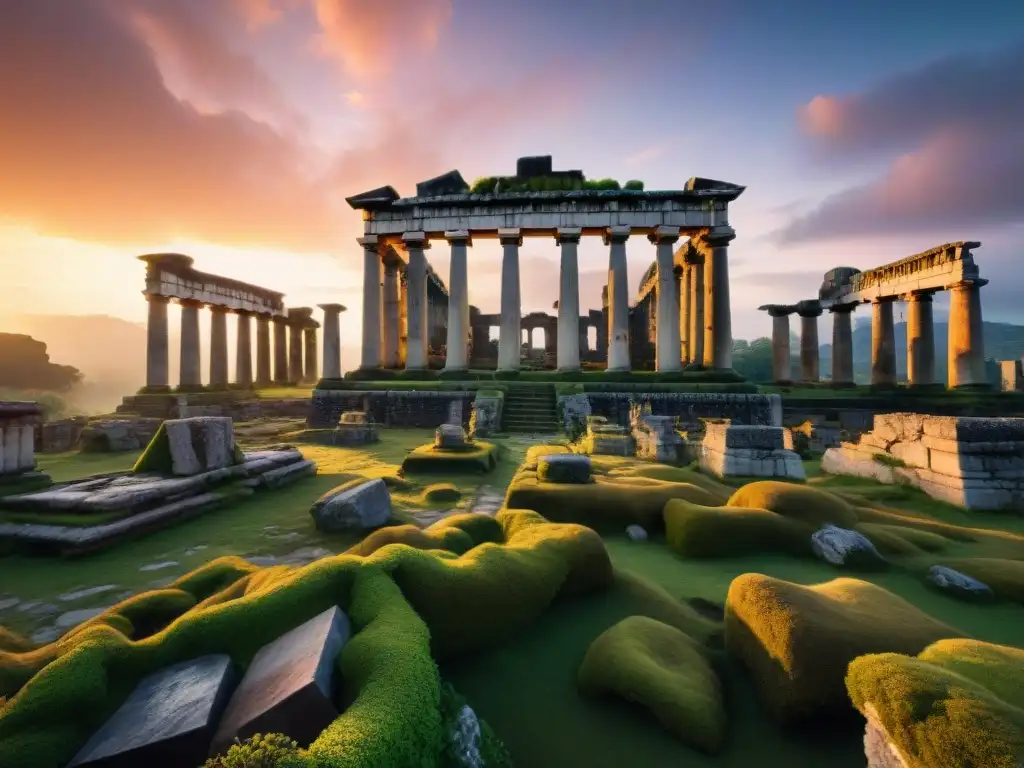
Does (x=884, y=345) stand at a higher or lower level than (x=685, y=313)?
lower

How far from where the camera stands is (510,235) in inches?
738

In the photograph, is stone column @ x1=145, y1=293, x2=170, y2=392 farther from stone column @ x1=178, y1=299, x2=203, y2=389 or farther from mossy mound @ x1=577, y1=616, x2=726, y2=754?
mossy mound @ x1=577, y1=616, x2=726, y2=754

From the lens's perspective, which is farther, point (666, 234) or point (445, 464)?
point (666, 234)

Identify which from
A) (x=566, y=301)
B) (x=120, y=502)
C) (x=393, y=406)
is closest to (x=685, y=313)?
(x=566, y=301)

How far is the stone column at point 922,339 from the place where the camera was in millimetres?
21016

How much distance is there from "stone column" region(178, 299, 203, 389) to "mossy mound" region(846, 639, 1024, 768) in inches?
1073

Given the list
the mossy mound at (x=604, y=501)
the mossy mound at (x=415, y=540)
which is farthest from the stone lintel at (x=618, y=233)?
the mossy mound at (x=415, y=540)

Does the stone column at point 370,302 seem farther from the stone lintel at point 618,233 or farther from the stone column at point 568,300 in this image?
the stone lintel at point 618,233

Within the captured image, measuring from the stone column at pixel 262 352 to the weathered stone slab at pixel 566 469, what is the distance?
95.0ft

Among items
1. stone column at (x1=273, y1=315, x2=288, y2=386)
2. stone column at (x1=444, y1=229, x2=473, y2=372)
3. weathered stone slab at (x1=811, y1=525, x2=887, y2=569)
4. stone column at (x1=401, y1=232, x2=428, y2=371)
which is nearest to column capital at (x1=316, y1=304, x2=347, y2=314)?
stone column at (x1=273, y1=315, x2=288, y2=386)

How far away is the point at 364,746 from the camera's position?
4.04 ft

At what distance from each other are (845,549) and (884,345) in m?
26.3

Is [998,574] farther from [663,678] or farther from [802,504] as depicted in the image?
[663,678]

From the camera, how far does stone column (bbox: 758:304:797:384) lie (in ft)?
85.9
